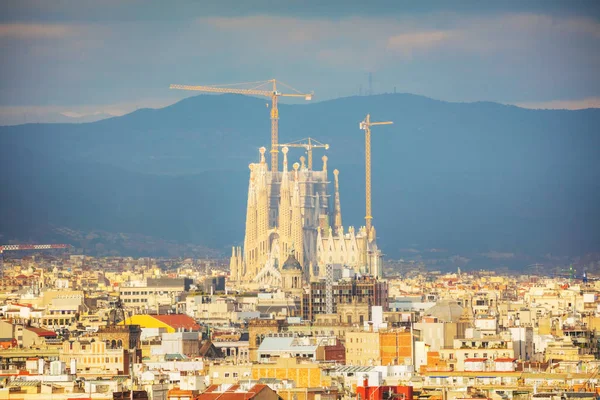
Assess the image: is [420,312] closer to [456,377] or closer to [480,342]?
[480,342]

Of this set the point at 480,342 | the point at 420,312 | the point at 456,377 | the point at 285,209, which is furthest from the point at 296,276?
the point at 456,377

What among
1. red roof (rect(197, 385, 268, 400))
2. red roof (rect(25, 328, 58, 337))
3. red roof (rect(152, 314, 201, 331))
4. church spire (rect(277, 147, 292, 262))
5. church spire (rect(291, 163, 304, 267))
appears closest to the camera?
red roof (rect(197, 385, 268, 400))

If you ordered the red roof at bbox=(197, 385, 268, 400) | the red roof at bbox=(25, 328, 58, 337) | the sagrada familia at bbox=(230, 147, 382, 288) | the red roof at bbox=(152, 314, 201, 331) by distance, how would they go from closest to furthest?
1. the red roof at bbox=(197, 385, 268, 400)
2. the red roof at bbox=(25, 328, 58, 337)
3. the red roof at bbox=(152, 314, 201, 331)
4. the sagrada familia at bbox=(230, 147, 382, 288)

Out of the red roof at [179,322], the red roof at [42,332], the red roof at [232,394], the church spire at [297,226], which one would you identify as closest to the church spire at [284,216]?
the church spire at [297,226]

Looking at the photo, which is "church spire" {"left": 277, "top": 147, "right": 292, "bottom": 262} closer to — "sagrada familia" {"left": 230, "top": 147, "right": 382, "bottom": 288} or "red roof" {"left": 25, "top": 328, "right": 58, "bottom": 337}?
"sagrada familia" {"left": 230, "top": 147, "right": 382, "bottom": 288}

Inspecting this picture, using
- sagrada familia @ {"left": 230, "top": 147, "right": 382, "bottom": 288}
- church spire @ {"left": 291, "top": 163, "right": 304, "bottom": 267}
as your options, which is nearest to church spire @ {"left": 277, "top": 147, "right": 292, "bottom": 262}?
sagrada familia @ {"left": 230, "top": 147, "right": 382, "bottom": 288}

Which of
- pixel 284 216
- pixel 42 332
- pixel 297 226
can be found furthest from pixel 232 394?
pixel 284 216

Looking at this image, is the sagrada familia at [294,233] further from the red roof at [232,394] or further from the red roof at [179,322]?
the red roof at [232,394]
